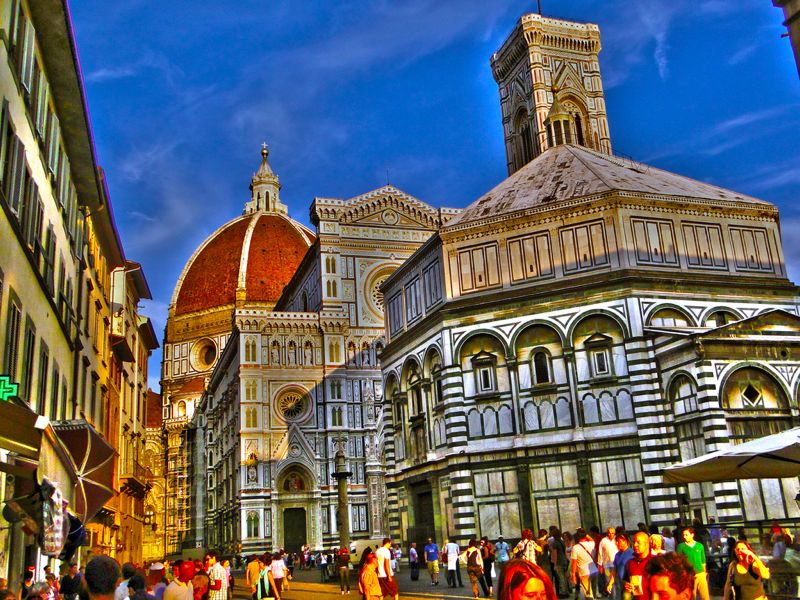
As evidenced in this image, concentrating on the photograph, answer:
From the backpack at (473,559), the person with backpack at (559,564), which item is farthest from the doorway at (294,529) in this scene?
the person with backpack at (559,564)

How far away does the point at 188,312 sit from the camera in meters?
99.8

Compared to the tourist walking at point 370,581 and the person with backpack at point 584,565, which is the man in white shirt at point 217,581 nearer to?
the tourist walking at point 370,581

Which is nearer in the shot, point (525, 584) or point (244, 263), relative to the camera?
point (525, 584)

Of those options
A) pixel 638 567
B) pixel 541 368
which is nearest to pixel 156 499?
pixel 541 368

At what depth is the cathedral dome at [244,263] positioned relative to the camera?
98.7 m

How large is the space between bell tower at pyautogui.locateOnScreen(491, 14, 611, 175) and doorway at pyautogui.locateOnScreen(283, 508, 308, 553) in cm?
2469

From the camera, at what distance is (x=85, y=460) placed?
16438 millimetres

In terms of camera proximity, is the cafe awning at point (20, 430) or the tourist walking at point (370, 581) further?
the tourist walking at point (370, 581)

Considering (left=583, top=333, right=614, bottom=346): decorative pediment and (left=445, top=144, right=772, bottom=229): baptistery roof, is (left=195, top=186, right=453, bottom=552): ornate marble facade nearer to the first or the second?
(left=445, top=144, right=772, bottom=229): baptistery roof

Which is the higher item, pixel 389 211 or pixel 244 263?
pixel 244 263

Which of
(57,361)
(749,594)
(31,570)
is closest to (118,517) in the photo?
(57,361)

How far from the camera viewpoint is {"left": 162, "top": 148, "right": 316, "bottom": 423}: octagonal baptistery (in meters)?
94.4

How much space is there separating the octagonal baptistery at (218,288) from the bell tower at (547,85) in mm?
51826

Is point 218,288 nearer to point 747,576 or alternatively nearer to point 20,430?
point 20,430
